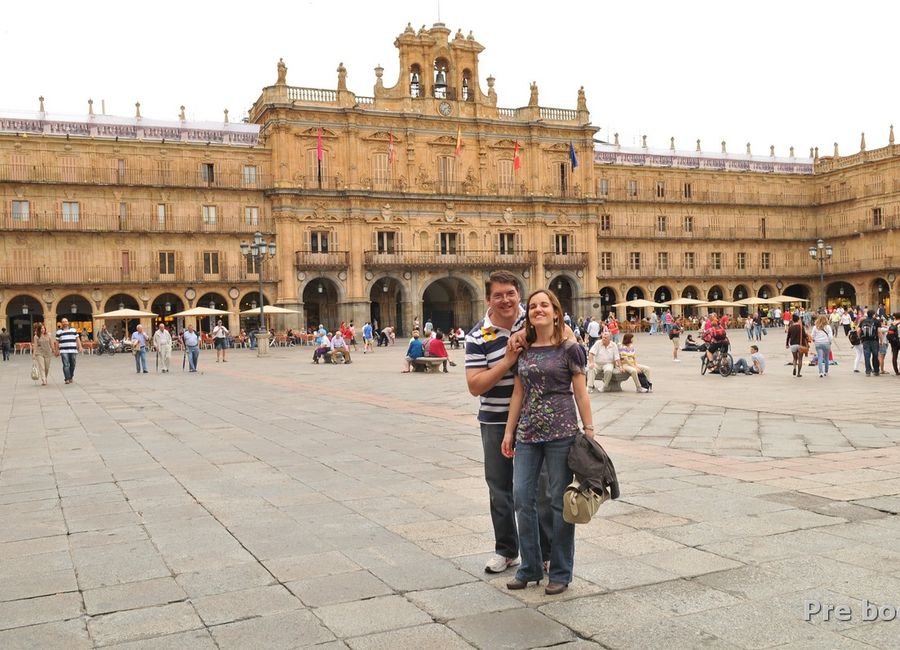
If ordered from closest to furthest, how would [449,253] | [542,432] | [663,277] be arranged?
[542,432] → [449,253] → [663,277]

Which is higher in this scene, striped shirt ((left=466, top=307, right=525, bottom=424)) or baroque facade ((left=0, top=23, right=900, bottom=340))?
baroque facade ((left=0, top=23, right=900, bottom=340))

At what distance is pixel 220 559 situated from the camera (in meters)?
5.43

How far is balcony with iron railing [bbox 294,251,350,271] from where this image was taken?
46344 millimetres

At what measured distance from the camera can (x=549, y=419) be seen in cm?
466

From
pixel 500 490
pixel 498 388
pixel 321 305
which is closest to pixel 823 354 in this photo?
pixel 500 490

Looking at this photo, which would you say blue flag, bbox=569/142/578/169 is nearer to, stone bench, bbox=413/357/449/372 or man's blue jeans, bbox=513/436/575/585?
stone bench, bbox=413/357/449/372

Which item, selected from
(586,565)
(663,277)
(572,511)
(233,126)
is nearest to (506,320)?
(572,511)

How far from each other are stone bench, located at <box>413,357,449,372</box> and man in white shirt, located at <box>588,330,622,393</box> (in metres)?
6.86

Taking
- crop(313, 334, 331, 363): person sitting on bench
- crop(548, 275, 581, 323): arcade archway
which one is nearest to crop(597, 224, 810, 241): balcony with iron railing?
crop(548, 275, 581, 323): arcade archway

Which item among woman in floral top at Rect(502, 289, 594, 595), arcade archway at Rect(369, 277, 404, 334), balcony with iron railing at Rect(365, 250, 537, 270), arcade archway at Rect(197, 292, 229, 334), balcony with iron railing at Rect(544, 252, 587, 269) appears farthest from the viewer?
balcony with iron railing at Rect(544, 252, 587, 269)

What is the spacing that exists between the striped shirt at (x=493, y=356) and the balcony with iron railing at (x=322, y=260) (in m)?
42.1

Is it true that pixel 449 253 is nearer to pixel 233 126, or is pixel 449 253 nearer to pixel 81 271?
pixel 233 126

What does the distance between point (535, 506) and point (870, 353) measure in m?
16.3

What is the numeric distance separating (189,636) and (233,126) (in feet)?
169
